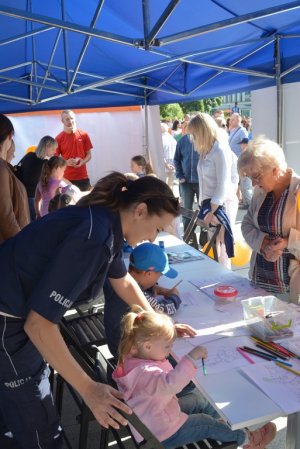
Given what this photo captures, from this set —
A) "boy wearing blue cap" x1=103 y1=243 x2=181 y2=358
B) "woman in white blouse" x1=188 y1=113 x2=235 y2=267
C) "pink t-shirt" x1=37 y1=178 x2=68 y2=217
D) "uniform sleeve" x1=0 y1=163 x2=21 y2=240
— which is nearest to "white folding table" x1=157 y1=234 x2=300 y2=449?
"boy wearing blue cap" x1=103 y1=243 x2=181 y2=358

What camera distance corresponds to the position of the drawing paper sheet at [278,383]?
1.31 metres

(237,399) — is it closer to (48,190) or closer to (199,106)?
(48,190)

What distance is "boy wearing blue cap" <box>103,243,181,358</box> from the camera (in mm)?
1885

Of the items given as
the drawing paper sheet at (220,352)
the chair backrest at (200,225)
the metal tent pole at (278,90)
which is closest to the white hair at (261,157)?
the drawing paper sheet at (220,352)

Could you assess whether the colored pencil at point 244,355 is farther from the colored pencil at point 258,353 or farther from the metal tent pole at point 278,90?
the metal tent pole at point 278,90

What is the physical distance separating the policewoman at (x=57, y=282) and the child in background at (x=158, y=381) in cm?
19

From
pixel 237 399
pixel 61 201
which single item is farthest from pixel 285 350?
pixel 61 201

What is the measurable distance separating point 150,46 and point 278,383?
2.07 m

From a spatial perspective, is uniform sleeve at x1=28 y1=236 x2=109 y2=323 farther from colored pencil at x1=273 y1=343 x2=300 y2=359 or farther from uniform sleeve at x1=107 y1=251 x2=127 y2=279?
colored pencil at x1=273 y1=343 x2=300 y2=359

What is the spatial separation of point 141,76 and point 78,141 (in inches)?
48.0

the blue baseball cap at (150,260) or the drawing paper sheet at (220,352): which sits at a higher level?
the blue baseball cap at (150,260)

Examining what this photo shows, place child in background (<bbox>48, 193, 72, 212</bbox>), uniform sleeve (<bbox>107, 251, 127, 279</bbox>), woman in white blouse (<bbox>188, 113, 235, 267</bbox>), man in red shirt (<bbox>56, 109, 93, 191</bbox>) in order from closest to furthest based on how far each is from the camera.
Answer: uniform sleeve (<bbox>107, 251, 127, 279</bbox>)
child in background (<bbox>48, 193, 72, 212</bbox>)
woman in white blouse (<bbox>188, 113, 235, 267</bbox>)
man in red shirt (<bbox>56, 109, 93, 191</bbox>)

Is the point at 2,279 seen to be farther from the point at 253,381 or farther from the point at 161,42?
the point at 161,42

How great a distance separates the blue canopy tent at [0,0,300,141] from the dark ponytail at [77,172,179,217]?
1.28m
